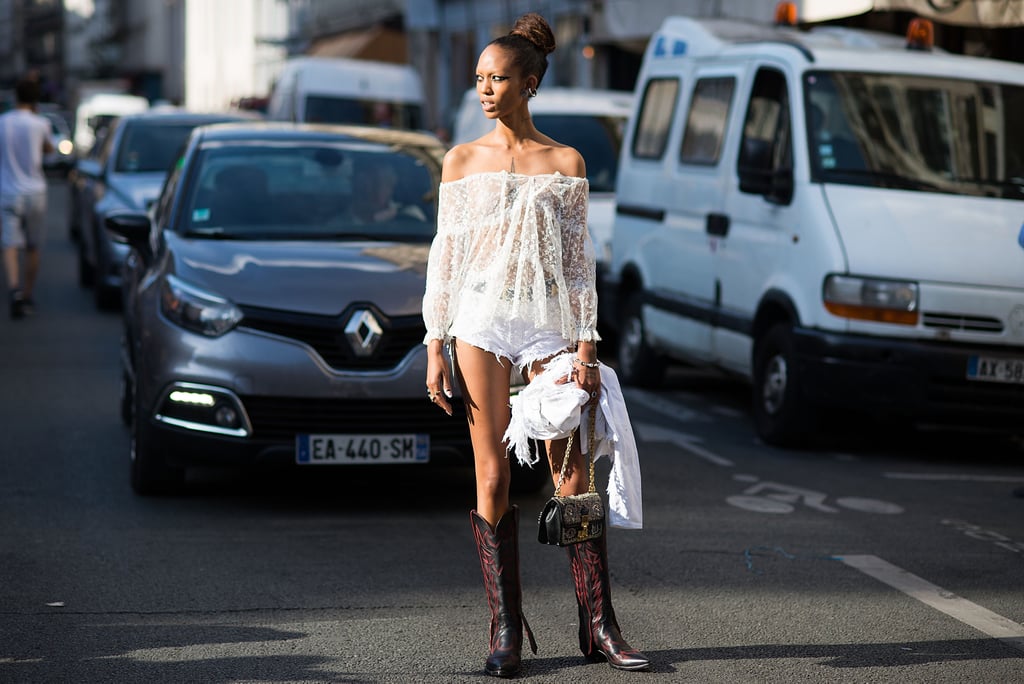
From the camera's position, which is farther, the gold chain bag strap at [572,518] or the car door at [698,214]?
the car door at [698,214]

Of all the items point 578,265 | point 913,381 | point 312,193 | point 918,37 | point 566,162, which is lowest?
point 913,381

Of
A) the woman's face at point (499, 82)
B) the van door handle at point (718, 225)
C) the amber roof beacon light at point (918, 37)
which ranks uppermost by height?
the amber roof beacon light at point (918, 37)

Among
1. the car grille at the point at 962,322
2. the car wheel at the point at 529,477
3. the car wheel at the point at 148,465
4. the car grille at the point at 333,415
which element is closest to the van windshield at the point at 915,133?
the car grille at the point at 962,322

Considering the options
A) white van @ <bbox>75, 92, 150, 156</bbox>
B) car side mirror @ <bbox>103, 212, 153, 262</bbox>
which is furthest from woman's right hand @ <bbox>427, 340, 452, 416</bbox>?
white van @ <bbox>75, 92, 150, 156</bbox>

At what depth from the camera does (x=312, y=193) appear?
8.50 m

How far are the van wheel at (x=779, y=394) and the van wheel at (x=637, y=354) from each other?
6.51ft

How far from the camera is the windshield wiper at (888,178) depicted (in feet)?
31.3

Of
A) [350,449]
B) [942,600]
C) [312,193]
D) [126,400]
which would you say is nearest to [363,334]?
[350,449]

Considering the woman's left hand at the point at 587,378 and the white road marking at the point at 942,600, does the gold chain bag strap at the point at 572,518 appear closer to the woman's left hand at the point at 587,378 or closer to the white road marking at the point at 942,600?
the woman's left hand at the point at 587,378

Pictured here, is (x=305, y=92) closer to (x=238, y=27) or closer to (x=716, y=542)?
(x=716, y=542)

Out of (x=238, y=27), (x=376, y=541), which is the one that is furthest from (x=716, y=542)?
(x=238, y=27)

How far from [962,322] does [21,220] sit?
912cm

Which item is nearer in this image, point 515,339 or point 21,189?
point 515,339

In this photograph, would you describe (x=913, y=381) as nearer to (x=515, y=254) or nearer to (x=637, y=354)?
(x=637, y=354)
